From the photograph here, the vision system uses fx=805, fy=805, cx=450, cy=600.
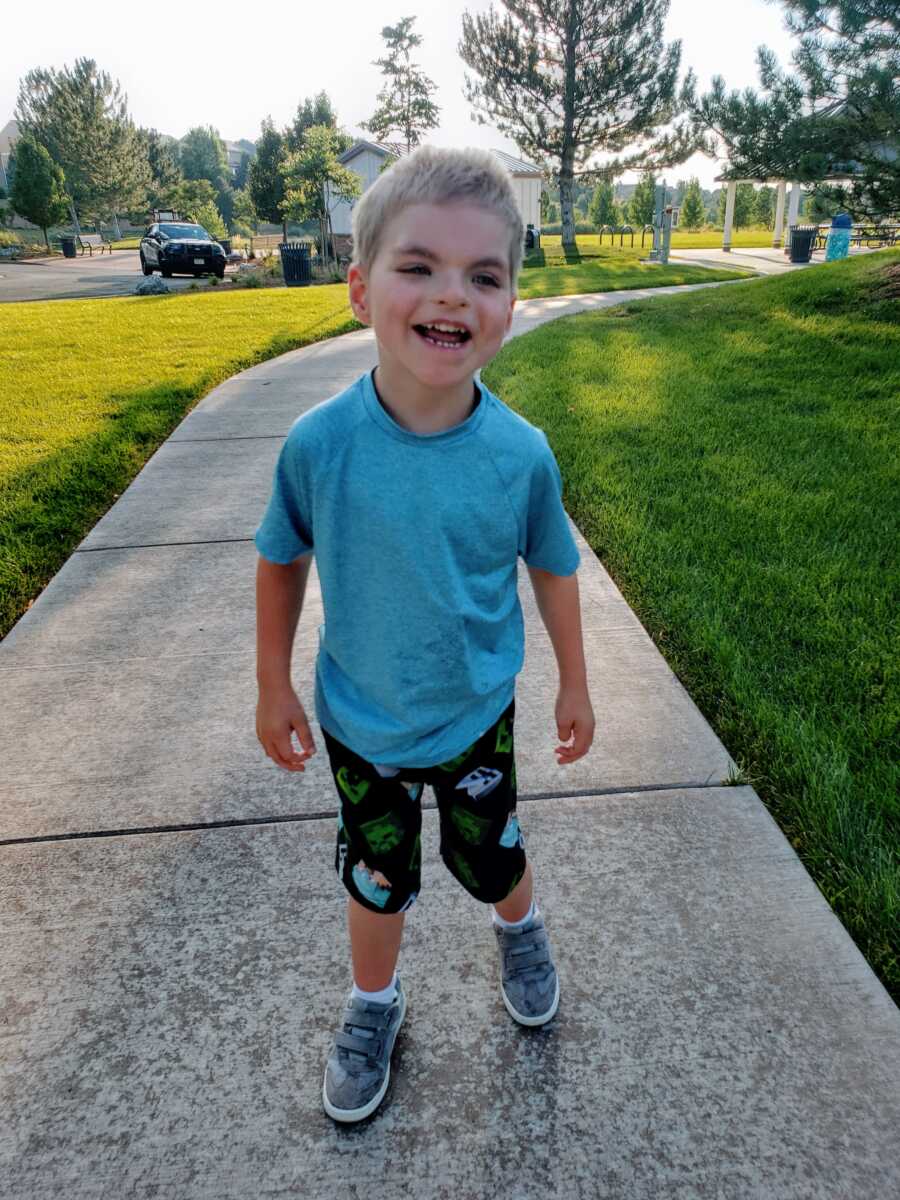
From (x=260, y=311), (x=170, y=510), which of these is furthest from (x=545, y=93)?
(x=170, y=510)

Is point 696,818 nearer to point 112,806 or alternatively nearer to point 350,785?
point 350,785

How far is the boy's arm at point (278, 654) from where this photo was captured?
1422 mm

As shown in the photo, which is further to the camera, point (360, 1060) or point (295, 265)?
point (295, 265)

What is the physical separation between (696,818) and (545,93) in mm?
31004

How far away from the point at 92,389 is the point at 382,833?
6.63 m

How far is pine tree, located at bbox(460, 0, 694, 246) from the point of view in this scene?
85.8ft

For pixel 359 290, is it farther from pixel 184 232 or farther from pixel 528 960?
pixel 184 232

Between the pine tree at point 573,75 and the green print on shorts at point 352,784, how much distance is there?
92.1 ft

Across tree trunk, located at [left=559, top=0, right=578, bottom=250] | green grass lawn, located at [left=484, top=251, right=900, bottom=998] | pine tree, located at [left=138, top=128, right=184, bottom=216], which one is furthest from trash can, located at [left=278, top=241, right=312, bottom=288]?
pine tree, located at [left=138, top=128, right=184, bottom=216]

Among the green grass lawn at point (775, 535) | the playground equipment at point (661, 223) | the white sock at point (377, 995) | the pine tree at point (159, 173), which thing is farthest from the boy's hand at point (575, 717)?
the pine tree at point (159, 173)

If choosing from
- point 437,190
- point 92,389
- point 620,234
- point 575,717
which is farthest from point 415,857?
point 620,234

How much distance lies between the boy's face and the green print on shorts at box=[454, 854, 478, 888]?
0.87 meters

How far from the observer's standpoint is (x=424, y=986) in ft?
5.56

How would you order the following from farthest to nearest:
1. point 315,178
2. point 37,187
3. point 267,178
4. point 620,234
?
point 267,178, point 37,187, point 620,234, point 315,178
